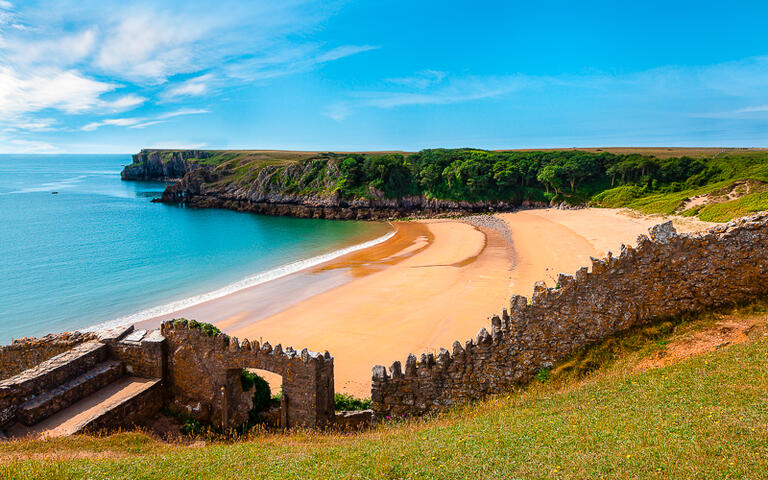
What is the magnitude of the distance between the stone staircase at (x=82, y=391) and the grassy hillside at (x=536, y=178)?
5023 cm

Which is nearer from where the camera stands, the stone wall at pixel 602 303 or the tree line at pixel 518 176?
the stone wall at pixel 602 303

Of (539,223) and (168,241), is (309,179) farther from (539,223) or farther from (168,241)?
(539,223)

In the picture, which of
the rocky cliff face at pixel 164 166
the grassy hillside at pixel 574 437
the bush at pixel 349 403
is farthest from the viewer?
the rocky cliff face at pixel 164 166

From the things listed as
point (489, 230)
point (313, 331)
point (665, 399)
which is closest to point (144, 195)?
point (489, 230)

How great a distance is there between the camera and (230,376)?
10.5 m

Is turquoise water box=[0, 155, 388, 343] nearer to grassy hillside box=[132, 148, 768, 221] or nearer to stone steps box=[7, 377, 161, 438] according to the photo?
grassy hillside box=[132, 148, 768, 221]

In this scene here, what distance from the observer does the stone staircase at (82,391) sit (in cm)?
901

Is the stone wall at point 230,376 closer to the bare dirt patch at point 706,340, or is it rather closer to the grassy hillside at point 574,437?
the grassy hillside at point 574,437

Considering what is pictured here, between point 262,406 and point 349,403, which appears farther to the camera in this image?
point 349,403

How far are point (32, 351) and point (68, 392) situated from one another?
3373 millimetres

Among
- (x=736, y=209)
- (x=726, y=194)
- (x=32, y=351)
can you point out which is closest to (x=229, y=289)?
(x=32, y=351)

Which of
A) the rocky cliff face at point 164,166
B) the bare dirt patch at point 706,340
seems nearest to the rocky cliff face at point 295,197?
the bare dirt patch at point 706,340

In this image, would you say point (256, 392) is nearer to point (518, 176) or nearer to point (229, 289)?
point (229, 289)

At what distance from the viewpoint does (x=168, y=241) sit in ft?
159
